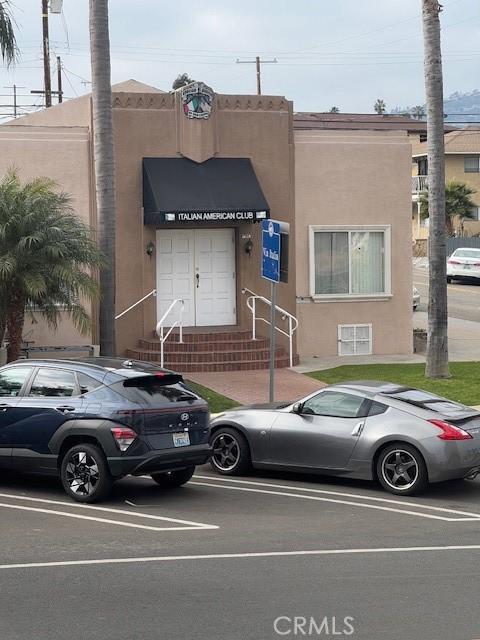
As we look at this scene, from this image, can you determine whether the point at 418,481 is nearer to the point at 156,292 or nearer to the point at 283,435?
the point at 283,435

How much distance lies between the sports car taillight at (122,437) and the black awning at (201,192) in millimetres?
11031

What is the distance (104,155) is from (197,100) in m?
5.33

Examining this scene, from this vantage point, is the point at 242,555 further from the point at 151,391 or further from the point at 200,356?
the point at 200,356

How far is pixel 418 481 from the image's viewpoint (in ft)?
38.4

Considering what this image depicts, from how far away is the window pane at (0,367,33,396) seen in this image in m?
12.1

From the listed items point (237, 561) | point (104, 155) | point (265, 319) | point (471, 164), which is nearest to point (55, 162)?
point (104, 155)

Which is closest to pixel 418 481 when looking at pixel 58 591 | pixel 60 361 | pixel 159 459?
pixel 159 459

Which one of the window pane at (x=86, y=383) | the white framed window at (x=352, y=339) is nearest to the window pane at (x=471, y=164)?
the white framed window at (x=352, y=339)

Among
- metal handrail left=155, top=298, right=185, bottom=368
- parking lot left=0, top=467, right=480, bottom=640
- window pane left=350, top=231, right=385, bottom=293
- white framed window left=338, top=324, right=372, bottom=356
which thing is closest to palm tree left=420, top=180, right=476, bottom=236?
window pane left=350, top=231, right=385, bottom=293

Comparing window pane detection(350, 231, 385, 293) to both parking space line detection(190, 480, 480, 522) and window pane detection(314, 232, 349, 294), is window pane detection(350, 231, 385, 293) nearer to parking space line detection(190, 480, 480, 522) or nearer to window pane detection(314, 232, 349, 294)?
window pane detection(314, 232, 349, 294)

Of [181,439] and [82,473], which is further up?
[181,439]

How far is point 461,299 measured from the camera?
125 feet

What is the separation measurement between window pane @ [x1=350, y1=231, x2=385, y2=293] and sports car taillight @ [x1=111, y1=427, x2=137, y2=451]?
1373cm

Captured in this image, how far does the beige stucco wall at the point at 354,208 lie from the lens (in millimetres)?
23500
